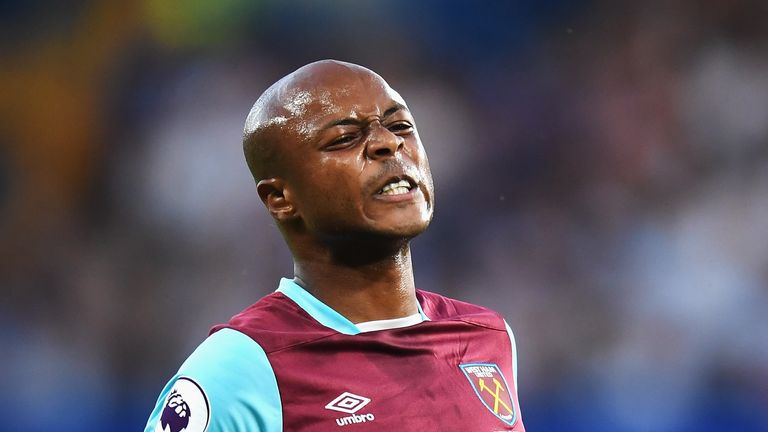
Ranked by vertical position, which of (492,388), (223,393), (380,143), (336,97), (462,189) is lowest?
(492,388)

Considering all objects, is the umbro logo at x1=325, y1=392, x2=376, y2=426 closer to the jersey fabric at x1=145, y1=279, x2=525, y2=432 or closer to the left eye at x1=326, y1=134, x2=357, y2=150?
the jersey fabric at x1=145, y1=279, x2=525, y2=432

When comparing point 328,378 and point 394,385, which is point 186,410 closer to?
point 328,378

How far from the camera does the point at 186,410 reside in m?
1.85

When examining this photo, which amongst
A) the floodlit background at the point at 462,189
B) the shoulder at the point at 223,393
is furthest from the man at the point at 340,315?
the floodlit background at the point at 462,189

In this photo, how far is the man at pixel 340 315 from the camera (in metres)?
1.92

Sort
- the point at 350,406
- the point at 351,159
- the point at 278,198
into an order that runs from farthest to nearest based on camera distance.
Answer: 1. the point at 278,198
2. the point at 351,159
3. the point at 350,406

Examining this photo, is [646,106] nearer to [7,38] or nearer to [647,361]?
[647,361]

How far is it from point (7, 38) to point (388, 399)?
391 centimetres

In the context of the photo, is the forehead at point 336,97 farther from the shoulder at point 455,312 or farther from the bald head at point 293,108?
the shoulder at point 455,312

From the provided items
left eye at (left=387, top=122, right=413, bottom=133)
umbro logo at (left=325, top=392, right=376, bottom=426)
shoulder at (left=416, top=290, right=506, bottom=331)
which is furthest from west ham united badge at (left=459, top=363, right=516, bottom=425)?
left eye at (left=387, top=122, right=413, bottom=133)

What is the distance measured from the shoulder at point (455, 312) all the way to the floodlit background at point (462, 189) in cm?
254

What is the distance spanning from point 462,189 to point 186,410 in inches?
137

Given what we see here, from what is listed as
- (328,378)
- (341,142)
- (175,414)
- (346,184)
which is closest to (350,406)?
(328,378)

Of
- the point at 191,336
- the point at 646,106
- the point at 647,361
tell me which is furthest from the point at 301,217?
the point at 646,106
